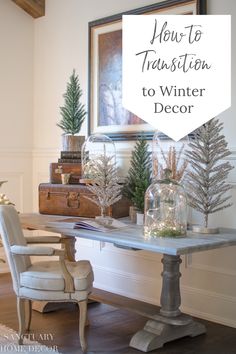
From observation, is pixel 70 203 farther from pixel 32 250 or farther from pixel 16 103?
pixel 16 103

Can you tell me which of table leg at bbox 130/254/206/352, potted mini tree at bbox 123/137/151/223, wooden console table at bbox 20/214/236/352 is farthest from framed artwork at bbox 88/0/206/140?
table leg at bbox 130/254/206/352

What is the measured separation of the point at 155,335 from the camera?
3.12 meters

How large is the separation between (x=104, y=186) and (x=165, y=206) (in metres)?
0.53

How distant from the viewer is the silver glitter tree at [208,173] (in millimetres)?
3281

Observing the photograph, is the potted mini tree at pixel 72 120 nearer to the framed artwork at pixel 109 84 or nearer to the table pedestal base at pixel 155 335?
the framed artwork at pixel 109 84

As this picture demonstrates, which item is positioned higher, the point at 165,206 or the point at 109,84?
the point at 109,84

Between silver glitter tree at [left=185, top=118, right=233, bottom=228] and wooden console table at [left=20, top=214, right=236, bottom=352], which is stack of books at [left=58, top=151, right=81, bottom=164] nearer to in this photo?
wooden console table at [left=20, top=214, right=236, bottom=352]

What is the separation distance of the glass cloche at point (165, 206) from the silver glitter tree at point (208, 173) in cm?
9

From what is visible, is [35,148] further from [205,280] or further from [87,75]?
[205,280]

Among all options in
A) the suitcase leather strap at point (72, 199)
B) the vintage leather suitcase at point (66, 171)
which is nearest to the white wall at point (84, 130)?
the vintage leather suitcase at point (66, 171)

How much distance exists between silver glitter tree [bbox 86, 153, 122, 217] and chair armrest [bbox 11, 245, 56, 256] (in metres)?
0.67

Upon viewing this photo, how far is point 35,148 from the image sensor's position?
17.1ft

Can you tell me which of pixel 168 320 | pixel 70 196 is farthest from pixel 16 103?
pixel 168 320

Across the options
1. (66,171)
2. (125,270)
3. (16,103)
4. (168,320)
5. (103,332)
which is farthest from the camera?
(16,103)
